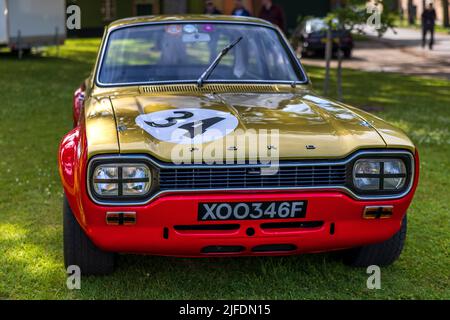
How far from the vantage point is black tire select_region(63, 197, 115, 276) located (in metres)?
3.61

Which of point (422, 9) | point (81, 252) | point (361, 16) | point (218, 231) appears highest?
point (361, 16)

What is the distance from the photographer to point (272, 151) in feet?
10.6

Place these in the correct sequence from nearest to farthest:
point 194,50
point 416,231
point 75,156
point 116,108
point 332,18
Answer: point 75,156 → point 116,108 → point 416,231 → point 194,50 → point 332,18

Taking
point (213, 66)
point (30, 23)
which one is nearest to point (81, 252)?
point (213, 66)

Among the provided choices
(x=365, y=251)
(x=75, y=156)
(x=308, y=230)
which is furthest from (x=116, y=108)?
(x=365, y=251)

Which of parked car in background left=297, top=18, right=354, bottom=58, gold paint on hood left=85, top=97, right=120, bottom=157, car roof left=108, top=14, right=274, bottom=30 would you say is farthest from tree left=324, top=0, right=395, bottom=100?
parked car in background left=297, top=18, right=354, bottom=58

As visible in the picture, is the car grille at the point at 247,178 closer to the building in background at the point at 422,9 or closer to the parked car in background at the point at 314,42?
the parked car in background at the point at 314,42

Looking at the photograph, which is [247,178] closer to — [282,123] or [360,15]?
[282,123]

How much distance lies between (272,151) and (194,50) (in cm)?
223

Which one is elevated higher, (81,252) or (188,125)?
(188,125)

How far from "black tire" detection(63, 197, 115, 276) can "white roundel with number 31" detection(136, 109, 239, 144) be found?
0.69 meters

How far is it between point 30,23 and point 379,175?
17.7 metres

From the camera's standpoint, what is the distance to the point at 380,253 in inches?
155
